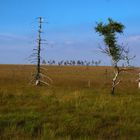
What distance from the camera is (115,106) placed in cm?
2397

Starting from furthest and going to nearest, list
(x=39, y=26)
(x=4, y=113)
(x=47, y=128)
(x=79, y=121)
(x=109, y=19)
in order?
(x=39, y=26), (x=109, y=19), (x=4, y=113), (x=79, y=121), (x=47, y=128)

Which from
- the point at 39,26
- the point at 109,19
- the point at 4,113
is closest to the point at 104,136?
the point at 4,113

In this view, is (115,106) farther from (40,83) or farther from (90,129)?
(40,83)

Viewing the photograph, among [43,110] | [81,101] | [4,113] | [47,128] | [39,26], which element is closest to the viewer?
[47,128]

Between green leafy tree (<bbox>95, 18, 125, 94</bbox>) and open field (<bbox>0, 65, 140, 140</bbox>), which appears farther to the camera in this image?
green leafy tree (<bbox>95, 18, 125, 94</bbox>)

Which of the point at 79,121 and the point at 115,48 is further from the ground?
the point at 115,48

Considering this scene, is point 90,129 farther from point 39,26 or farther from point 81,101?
point 39,26

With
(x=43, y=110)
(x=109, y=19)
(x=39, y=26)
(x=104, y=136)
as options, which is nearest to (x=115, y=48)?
(x=109, y=19)

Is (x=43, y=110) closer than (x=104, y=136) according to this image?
No

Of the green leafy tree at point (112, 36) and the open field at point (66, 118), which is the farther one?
the green leafy tree at point (112, 36)

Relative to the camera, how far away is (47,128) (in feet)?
54.0

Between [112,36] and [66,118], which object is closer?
[66,118]

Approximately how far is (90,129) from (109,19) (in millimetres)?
20161

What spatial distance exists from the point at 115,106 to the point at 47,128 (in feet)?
26.7
